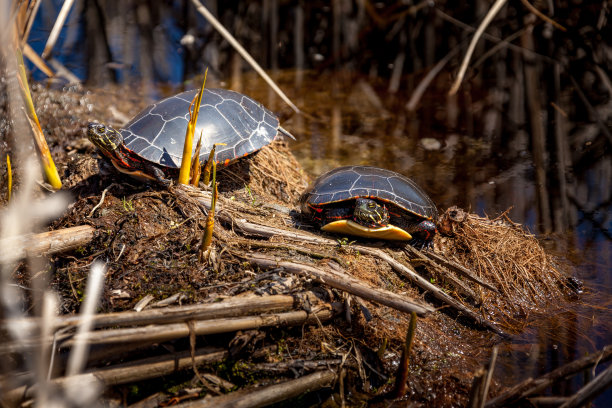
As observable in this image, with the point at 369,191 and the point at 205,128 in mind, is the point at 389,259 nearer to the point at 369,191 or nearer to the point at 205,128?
the point at 369,191

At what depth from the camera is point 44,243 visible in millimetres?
3133

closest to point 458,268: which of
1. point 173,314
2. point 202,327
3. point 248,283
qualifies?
point 248,283

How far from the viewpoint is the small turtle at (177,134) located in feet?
12.4

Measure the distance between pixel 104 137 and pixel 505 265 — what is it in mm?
3392

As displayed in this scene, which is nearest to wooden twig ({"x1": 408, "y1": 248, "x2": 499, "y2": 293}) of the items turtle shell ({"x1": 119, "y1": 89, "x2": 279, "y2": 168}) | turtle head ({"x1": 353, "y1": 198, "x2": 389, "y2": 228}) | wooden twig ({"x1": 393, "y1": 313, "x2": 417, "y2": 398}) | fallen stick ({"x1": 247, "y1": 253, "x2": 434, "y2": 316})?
Result: turtle head ({"x1": 353, "y1": 198, "x2": 389, "y2": 228})

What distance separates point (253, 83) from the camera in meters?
7.78

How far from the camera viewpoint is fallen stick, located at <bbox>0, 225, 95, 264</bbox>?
2928 mm

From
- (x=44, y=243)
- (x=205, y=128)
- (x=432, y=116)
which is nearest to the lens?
(x=44, y=243)

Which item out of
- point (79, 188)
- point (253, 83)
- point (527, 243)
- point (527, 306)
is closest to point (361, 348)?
point (527, 306)

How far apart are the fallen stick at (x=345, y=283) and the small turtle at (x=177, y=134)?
119cm

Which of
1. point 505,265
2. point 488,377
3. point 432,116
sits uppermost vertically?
point 432,116

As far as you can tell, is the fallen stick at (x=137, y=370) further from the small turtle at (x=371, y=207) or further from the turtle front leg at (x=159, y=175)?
the turtle front leg at (x=159, y=175)

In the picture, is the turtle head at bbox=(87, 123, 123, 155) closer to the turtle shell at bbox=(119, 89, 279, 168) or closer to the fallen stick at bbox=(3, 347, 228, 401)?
the turtle shell at bbox=(119, 89, 279, 168)

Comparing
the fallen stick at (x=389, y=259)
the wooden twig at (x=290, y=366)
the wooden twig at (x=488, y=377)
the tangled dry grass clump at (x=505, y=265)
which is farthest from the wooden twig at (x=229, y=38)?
the wooden twig at (x=488, y=377)
